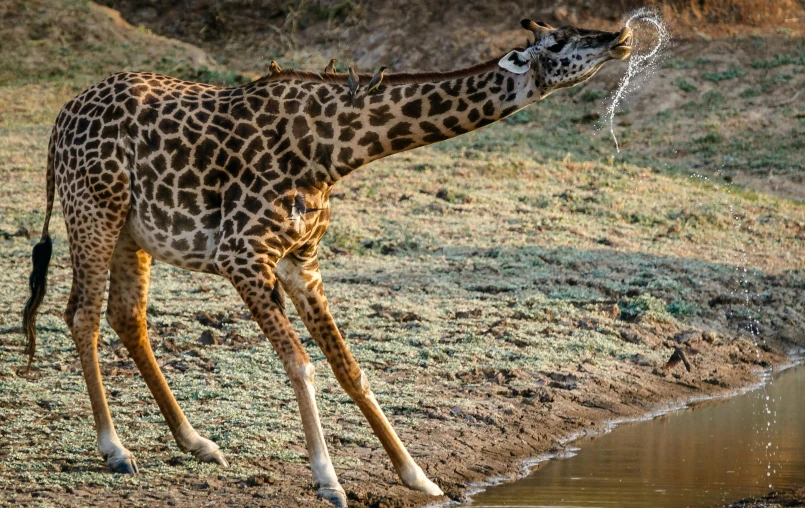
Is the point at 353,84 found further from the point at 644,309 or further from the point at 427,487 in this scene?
the point at 644,309

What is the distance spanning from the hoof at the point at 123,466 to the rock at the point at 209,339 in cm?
230

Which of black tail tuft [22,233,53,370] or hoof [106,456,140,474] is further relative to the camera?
black tail tuft [22,233,53,370]

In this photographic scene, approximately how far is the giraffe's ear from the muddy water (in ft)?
6.77

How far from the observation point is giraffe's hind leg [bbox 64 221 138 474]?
19.9ft

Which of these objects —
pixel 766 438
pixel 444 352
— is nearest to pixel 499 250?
pixel 444 352

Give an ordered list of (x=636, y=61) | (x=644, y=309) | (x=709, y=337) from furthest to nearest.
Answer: (x=644, y=309), (x=709, y=337), (x=636, y=61)

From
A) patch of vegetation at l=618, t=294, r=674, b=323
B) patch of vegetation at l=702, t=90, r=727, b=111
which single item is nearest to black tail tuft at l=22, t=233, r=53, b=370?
patch of vegetation at l=618, t=294, r=674, b=323

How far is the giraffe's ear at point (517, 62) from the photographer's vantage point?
5.42 metres

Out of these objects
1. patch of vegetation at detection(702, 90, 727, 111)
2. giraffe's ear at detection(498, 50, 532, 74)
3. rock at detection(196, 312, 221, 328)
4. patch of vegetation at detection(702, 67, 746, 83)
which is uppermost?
giraffe's ear at detection(498, 50, 532, 74)

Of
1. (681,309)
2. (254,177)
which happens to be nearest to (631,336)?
(681,309)

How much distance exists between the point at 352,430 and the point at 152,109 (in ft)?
6.64

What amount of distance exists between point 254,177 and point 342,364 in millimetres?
976

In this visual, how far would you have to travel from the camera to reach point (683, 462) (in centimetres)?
671

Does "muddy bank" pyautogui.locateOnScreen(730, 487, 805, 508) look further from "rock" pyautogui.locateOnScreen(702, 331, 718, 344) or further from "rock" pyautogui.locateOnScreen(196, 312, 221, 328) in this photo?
"rock" pyautogui.locateOnScreen(196, 312, 221, 328)
